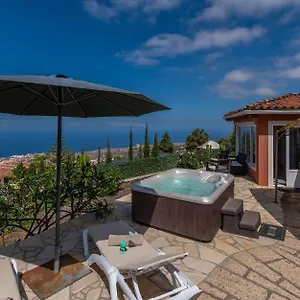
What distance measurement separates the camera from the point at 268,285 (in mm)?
4047

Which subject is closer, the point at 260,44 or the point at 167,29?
the point at 260,44

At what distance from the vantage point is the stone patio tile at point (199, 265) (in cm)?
450

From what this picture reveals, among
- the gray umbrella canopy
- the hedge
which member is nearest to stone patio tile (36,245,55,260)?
the gray umbrella canopy

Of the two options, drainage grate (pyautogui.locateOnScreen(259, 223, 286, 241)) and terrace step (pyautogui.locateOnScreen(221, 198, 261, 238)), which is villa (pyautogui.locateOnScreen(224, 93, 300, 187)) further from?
terrace step (pyautogui.locateOnScreen(221, 198, 261, 238))

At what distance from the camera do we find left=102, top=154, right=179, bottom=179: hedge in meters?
13.4

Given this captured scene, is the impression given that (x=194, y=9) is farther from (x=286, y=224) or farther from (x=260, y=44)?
(x=286, y=224)

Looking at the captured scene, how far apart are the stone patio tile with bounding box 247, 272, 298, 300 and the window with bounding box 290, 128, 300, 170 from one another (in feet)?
26.5

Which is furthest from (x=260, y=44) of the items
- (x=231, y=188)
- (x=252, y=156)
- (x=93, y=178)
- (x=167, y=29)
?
(x=93, y=178)

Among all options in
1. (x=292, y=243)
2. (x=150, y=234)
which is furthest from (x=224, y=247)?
(x=150, y=234)

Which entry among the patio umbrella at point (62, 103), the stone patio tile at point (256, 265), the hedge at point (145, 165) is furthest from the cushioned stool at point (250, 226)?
the hedge at point (145, 165)

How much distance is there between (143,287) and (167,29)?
16334mm

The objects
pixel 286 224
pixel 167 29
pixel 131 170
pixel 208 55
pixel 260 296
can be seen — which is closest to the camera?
pixel 260 296

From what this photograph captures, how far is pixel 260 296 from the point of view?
3773 mm

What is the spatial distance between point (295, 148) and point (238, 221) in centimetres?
660
